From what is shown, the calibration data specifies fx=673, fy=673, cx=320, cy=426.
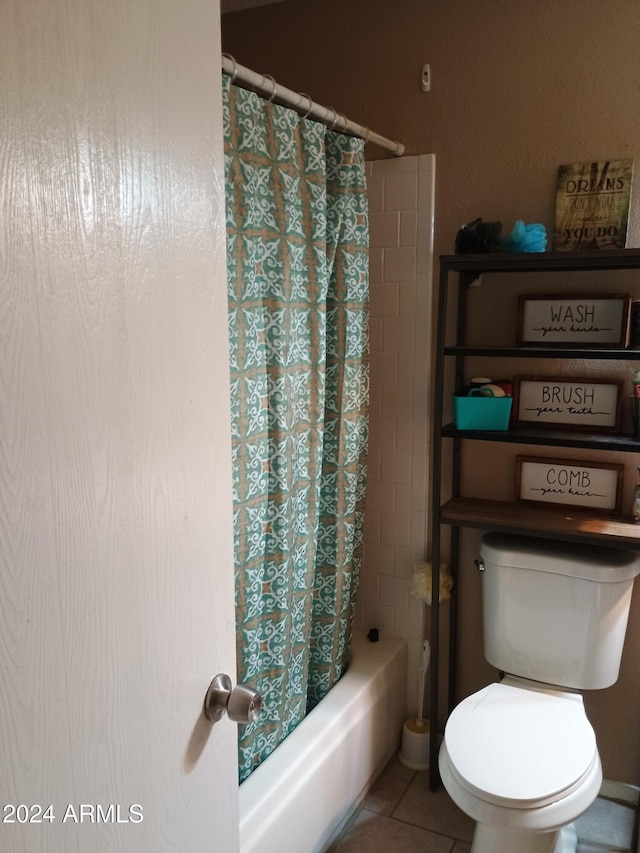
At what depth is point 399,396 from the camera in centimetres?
228

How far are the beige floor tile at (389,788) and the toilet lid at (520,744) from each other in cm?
55

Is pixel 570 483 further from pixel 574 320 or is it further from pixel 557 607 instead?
pixel 574 320

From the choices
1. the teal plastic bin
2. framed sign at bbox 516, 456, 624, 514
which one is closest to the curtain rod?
the teal plastic bin

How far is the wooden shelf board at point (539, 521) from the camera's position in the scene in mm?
1849

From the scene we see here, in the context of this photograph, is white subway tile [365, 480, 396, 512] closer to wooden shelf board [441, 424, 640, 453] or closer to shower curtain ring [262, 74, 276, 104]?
wooden shelf board [441, 424, 640, 453]

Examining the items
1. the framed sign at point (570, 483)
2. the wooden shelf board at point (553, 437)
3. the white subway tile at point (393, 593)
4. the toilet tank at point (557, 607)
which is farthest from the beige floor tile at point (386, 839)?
the wooden shelf board at point (553, 437)

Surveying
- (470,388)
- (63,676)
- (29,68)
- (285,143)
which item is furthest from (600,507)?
(29,68)

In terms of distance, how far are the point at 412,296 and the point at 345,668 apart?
48.9 inches

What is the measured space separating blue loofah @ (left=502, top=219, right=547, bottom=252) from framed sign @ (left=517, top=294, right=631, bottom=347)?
0.20 m

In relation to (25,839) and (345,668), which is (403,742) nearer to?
(345,668)

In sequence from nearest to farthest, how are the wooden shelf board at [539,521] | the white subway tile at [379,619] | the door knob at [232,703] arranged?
1. the door knob at [232,703]
2. the wooden shelf board at [539,521]
3. the white subway tile at [379,619]

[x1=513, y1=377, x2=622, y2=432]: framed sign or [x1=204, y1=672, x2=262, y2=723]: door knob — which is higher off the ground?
[x1=513, y1=377, x2=622, y2=432]: framed sign

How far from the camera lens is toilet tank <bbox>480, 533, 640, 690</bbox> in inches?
74.8

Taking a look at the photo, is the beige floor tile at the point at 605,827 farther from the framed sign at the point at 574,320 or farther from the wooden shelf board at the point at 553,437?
the framed sign at the point at 574,320
